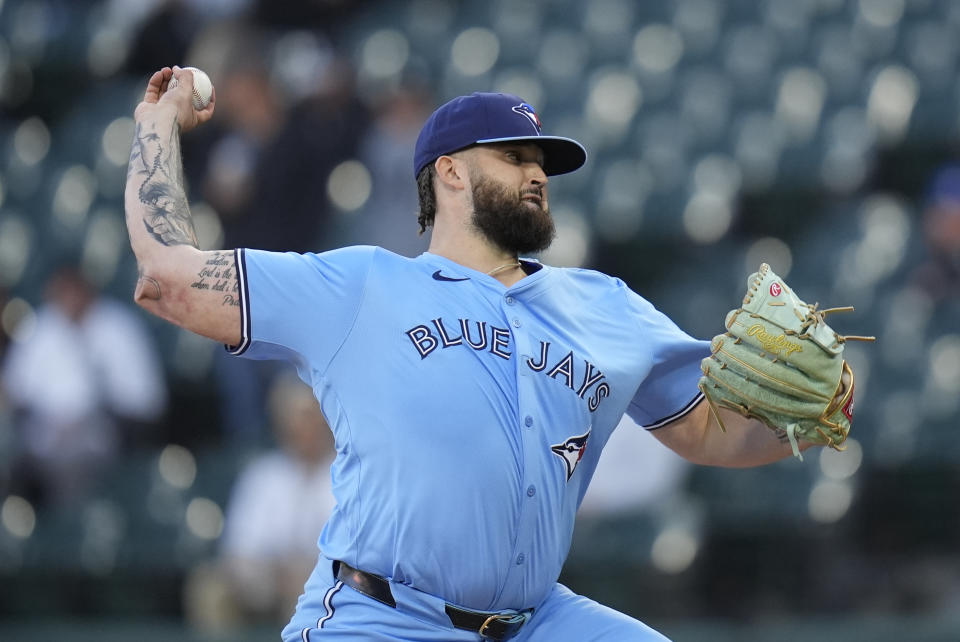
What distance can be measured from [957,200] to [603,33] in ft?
10.8

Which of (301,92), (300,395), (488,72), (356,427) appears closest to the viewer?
(356,427)

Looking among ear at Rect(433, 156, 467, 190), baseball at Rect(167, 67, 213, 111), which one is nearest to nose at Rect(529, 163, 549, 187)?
ear at Rect(433, 156, 467, 190)

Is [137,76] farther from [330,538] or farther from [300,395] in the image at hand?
[330,538]

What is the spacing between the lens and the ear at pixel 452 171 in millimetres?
3395

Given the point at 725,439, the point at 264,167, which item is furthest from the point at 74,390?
the point at 725,439

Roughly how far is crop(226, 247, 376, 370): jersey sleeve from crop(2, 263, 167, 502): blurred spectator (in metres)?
4.26

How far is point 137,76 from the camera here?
31.6ft

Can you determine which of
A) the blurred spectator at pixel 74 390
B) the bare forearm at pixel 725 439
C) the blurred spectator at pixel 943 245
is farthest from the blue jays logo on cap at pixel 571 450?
the blurred spectator at pixel 74 390

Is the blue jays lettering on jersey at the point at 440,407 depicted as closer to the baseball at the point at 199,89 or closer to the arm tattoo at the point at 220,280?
the arm tattoo at the point at 220,280

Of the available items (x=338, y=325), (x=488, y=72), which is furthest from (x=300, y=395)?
(x=488, y=72)

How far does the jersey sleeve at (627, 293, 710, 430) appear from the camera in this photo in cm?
344

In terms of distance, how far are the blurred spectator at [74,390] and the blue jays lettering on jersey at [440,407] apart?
4205 mm

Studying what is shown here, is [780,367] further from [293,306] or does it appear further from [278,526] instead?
[278,526]

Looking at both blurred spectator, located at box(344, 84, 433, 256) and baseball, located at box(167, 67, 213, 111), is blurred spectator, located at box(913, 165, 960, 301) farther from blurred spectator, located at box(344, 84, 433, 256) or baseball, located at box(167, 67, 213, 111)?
baseball, located at box(167, 67, 213, 111)
